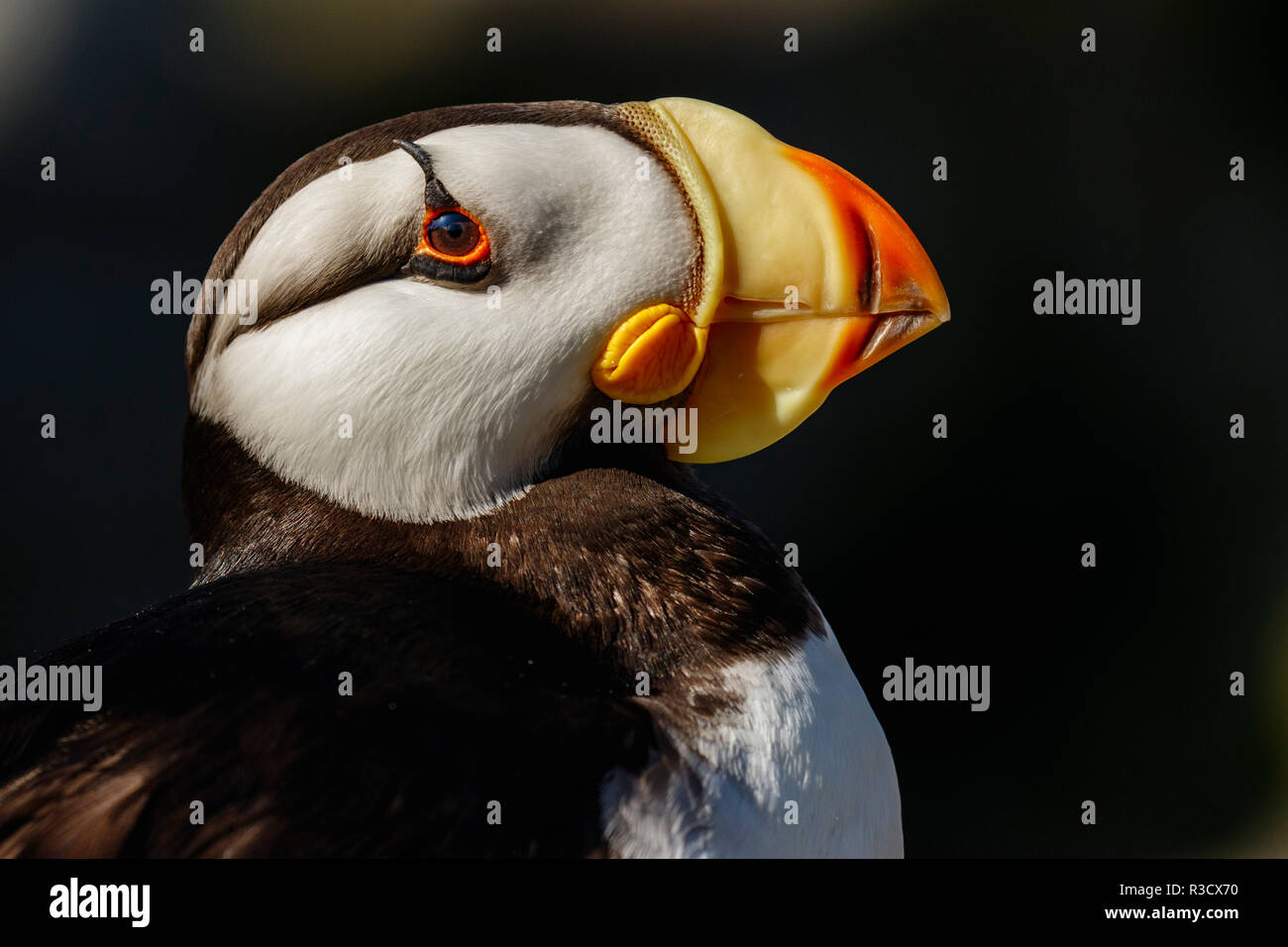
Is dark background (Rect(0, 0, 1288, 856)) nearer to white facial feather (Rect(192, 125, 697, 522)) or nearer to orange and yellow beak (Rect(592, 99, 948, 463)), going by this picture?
orange and yellow beak (Rect(592, 99, 948, 463))

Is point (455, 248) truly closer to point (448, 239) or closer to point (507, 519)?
point (448, 239)

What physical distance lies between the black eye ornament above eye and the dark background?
3927mm

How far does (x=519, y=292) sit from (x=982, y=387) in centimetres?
453

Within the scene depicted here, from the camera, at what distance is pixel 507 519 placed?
220 centimetres

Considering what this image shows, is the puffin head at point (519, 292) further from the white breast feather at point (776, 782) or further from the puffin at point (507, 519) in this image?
the white breast feather at point (776, 782)

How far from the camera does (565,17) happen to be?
5828 mm

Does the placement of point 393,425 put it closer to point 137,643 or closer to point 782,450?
point 137,643

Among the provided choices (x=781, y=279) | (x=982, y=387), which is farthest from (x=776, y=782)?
(x=982, y=387)

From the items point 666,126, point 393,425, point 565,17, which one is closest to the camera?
point 393,425

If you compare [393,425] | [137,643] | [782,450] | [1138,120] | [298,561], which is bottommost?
[137,643]

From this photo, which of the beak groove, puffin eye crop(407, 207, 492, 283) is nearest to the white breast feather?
the beak groove

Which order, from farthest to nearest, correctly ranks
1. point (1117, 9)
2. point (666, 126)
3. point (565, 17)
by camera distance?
point (1117, 9) → point (565, 17) → point (666, 126)
